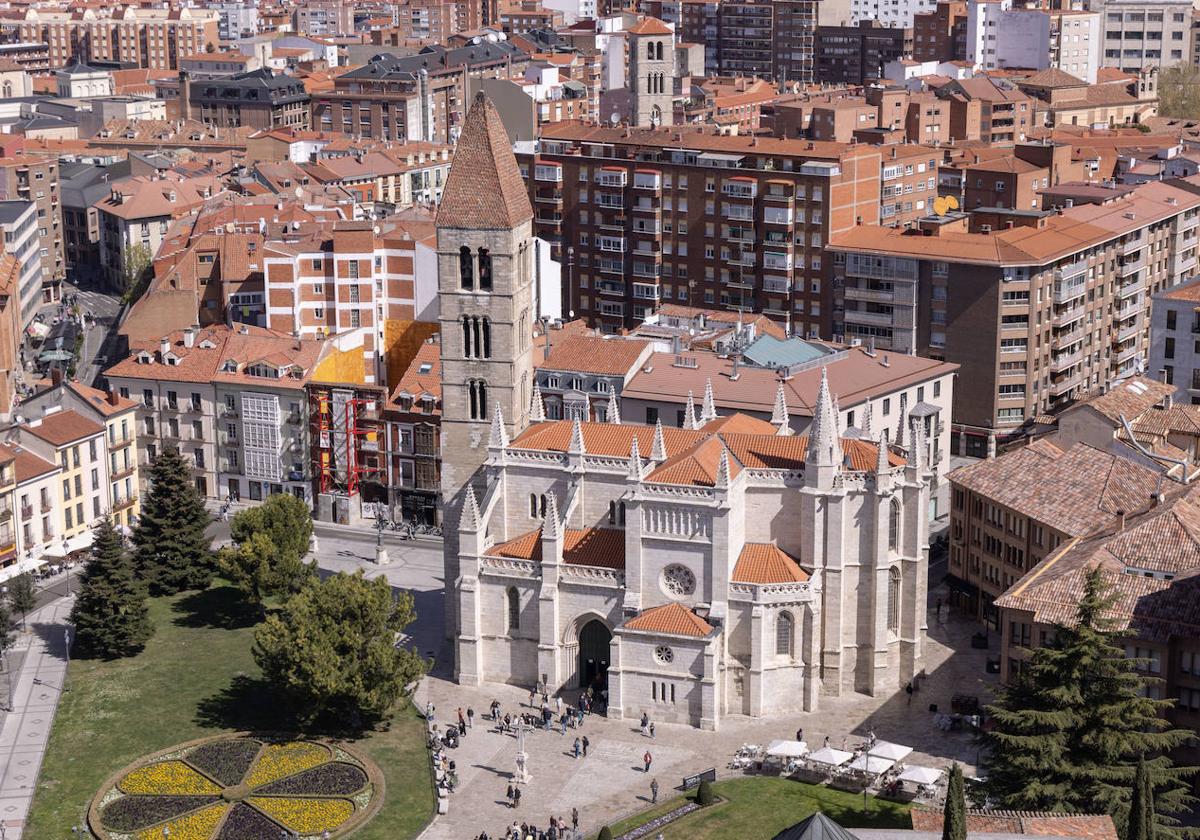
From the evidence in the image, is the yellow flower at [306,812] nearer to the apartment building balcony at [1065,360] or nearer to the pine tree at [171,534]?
the pine tree at [171,534]

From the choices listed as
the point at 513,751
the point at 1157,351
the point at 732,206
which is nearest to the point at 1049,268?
the point at 1157,351

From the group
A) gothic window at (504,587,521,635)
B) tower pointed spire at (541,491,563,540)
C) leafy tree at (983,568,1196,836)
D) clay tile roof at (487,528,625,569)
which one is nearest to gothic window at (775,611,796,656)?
clay tile roof at (487,528,625,569)

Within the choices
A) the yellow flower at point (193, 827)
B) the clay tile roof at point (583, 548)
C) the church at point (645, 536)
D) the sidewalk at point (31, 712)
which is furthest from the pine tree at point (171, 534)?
the yellow flower at point (193, 827)

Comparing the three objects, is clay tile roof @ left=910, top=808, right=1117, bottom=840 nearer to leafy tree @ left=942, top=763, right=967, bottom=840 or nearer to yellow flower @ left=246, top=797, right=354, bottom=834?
leafy tree @ left=942, top=763, right=967, bottom=840

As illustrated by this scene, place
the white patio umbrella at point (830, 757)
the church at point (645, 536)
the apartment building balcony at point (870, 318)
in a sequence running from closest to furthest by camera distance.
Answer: the white patio umbrella at point (830, 757) < the church at point (645, 536) < the apartment building balcony at point (870, 318)

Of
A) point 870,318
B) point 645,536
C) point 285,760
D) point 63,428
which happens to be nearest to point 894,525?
point 645,536

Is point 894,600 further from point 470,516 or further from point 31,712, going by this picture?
point 31,712

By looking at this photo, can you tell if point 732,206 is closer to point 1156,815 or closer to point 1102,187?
point 1102,187
